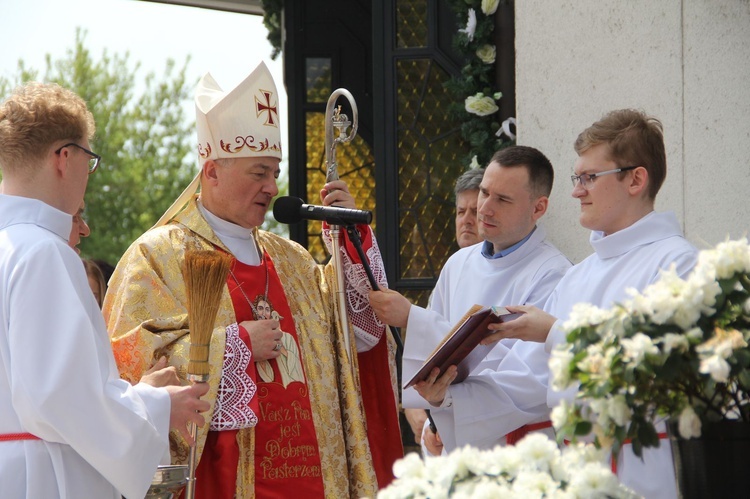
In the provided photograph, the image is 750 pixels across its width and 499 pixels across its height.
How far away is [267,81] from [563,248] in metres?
1.91

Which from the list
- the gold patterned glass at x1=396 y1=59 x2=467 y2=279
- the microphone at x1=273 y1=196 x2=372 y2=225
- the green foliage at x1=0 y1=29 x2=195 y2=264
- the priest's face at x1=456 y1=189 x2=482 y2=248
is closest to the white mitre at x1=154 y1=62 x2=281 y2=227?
the microphone at x1=273 y1=196 x2=372 y2=225

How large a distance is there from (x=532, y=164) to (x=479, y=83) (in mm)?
1850

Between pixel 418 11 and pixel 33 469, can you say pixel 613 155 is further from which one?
pixel 418 11

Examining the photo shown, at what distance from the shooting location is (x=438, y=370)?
12.8 feet

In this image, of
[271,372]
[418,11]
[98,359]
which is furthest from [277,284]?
[418,11]

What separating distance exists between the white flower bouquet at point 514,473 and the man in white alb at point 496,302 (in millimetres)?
1727

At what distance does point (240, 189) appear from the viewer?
4.54 m

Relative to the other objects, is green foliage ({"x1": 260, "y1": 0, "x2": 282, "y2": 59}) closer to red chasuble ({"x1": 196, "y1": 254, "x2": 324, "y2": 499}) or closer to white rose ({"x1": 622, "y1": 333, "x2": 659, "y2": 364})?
red chasuble ({"x1": 196, "y1": 254, "x2": 324, "y2": 499})

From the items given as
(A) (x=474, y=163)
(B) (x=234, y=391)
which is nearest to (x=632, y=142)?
(B) (x=234, y=391)

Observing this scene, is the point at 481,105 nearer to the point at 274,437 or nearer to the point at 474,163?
the point at 474,163

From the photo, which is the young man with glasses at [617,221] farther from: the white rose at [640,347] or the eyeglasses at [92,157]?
the white rose at [640,347]

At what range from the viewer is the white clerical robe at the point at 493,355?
13.7 ft

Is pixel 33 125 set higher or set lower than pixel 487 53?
lower

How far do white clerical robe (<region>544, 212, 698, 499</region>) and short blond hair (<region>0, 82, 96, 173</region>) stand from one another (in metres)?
1.66
